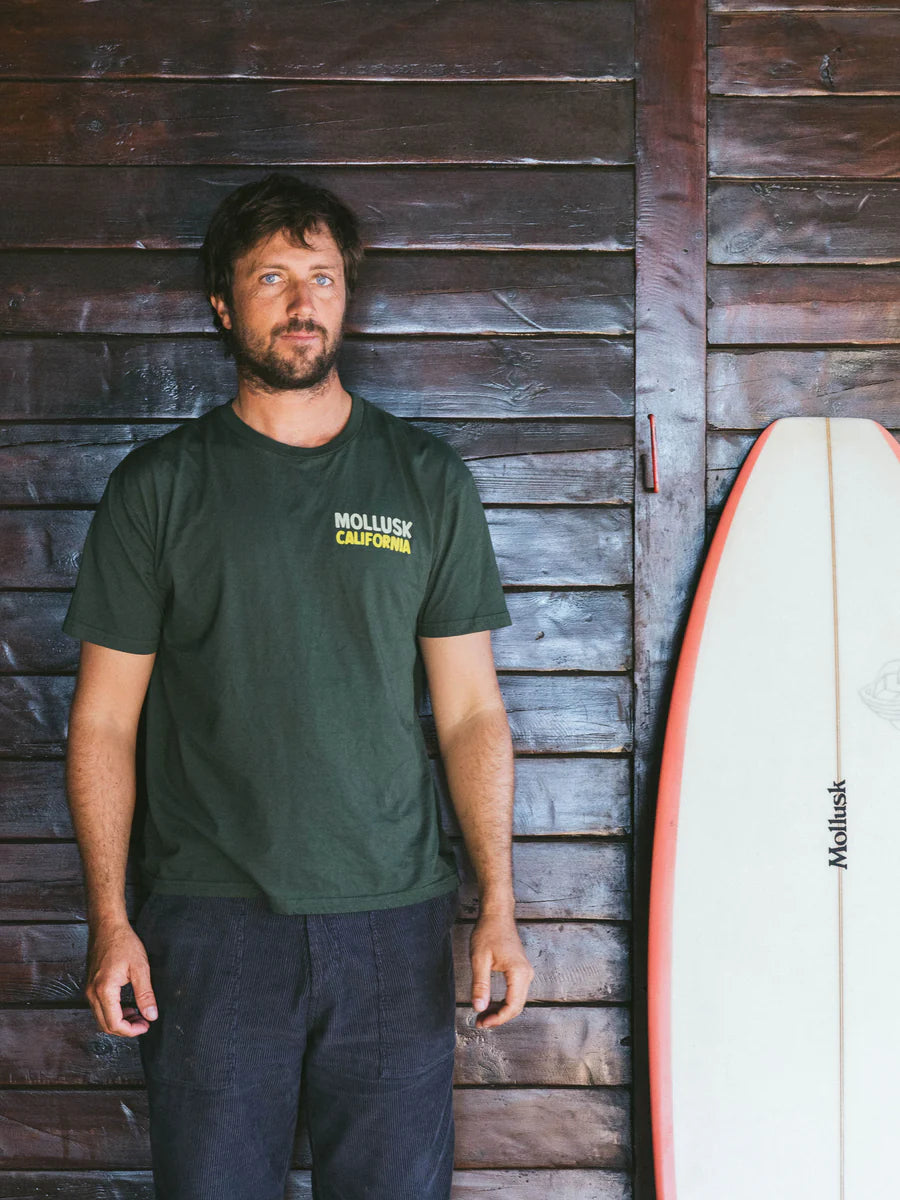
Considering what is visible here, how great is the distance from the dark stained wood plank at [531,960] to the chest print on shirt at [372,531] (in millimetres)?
726

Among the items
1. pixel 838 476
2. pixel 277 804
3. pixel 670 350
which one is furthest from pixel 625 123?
pixel 277 804

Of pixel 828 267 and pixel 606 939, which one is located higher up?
pixel 828 267

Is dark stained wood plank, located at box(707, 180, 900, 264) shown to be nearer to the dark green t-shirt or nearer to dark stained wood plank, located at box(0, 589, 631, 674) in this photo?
dark stained wood plank, located at box(0, 589, 631, 674)

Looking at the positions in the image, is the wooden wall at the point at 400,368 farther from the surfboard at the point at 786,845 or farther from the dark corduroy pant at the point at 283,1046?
the dark corduroy pant at the point at 283,1046

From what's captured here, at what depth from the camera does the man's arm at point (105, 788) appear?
1.33 metres

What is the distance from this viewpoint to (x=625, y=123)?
164 cm

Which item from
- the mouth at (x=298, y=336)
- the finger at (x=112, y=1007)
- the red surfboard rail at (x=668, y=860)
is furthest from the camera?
the red surfboard rail at (x=668, y=860)

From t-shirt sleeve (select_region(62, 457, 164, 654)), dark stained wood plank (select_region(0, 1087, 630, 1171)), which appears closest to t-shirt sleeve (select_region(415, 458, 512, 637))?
t-shirt sleeve (select_region(62, 457, 164, 654))

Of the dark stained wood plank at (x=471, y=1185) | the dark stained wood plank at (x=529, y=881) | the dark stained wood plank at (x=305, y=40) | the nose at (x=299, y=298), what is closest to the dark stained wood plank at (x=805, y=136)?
the dark stained wood plank at (x=305, y=40)

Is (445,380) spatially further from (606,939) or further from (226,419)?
(606,939)

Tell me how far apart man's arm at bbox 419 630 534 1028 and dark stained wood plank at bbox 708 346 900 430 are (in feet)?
2.08

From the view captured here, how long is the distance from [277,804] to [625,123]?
1.29 meters

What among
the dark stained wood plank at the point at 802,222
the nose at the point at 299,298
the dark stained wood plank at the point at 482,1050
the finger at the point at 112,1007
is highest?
the dark stained wood plank at the point at 802,222

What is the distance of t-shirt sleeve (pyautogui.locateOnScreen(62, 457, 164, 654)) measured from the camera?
1.35 m
